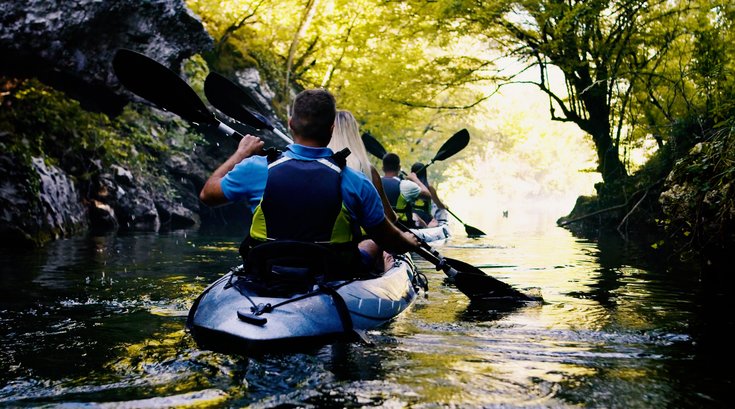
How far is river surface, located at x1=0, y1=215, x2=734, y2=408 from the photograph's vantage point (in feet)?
10.1

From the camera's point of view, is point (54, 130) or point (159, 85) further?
point (54, 130)

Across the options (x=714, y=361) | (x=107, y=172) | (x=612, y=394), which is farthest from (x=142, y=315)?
(x=107, y=172)

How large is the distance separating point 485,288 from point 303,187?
280cm

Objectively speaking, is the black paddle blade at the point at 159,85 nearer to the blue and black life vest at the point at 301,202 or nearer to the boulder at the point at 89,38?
the blue and black life vest at the point at 301,202

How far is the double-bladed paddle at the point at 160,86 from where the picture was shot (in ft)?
17.0

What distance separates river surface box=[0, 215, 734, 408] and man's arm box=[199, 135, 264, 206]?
2.83 feet

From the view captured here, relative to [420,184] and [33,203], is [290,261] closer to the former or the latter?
[33,203]

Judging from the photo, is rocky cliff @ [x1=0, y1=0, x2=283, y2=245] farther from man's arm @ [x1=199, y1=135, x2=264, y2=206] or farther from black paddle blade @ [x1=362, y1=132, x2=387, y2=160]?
man's arm @ [x1=199, y1=135, x2=264, y2=206]

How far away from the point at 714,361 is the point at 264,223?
265cm

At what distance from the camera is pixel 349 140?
537cm

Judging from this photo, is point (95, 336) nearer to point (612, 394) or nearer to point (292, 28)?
point (612, 394)

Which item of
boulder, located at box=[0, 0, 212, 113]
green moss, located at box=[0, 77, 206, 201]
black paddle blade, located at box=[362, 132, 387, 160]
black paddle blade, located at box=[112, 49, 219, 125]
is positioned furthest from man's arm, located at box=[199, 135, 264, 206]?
black paddle blade, located at box=[362, 132, 387, 160]

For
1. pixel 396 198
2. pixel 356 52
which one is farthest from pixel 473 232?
pixel 356 52

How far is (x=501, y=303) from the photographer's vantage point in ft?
20.2
